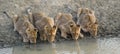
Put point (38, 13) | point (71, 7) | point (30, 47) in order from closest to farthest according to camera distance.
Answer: point (30, 47) → point (38, 13) → point (71, 7)

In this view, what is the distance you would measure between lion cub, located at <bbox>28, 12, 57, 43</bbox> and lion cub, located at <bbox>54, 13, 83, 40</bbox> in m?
0.37

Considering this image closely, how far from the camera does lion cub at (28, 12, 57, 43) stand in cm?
1457

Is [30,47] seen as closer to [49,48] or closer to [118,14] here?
[49,48]

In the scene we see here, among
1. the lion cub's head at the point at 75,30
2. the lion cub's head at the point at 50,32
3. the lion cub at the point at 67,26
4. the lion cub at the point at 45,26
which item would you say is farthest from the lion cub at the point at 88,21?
the lion cub's head at the point at 50,32

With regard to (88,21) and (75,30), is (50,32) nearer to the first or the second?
(75,30)

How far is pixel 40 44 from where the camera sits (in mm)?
14734

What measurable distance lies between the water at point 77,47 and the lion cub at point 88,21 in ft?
1.06

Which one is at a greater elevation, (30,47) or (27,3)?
(27,3)

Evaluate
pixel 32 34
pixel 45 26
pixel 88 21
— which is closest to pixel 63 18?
pixel 88 21

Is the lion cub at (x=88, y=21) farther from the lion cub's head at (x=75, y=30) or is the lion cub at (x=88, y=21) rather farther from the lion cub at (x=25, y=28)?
the lion cub at (x=25, y=28)

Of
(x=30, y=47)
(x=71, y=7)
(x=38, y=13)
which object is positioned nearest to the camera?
(x=30, y=47)

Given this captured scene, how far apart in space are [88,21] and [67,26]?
74 cm

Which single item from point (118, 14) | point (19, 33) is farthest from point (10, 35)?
point (118, 14)

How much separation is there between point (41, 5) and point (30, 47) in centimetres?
236
